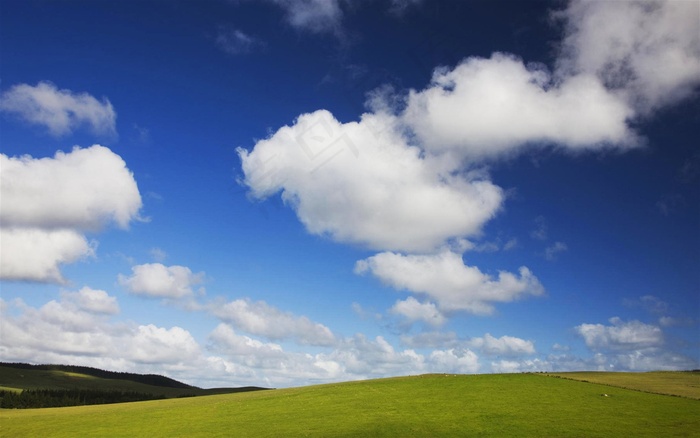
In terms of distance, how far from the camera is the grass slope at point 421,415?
152 feet

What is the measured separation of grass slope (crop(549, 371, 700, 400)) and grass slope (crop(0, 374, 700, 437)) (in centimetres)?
369

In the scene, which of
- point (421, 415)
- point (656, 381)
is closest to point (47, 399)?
point (421, 415)

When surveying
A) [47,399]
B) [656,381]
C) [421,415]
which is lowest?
[47,399]

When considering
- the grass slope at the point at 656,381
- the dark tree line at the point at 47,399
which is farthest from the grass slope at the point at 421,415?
the dark tree line at the point at 47,399

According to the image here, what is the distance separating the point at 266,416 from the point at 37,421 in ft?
113

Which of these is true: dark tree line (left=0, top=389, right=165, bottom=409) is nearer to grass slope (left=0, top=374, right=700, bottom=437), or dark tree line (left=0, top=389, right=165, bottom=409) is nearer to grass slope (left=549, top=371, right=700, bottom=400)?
grass slope (left=0, top=374, right=700, bottom=437)

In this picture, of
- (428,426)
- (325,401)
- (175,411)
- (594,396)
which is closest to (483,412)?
(428,426)

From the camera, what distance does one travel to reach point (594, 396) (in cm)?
6006

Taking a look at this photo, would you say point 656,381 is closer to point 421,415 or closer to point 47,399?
point 421,415

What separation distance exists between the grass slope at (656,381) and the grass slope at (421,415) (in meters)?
3.69

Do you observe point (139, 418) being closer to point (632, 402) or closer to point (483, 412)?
point (483, 412)

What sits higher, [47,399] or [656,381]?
[656,381]

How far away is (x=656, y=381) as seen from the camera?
7200 centimetres

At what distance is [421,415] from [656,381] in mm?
41651
